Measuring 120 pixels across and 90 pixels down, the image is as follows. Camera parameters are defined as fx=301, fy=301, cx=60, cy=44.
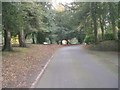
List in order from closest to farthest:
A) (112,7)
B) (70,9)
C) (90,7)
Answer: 1. (112,7)
2. (90,7)
3. (70,9)

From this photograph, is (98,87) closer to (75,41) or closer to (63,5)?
(63,5)

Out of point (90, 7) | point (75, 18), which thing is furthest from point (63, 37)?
point (90, 7)

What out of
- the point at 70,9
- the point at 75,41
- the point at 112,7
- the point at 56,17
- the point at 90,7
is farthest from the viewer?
the point at 75,41

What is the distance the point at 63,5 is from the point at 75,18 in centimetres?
1359

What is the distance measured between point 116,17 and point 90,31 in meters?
19.5

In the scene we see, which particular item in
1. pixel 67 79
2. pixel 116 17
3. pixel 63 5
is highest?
pixel 63 5

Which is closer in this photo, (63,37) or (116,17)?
(116,17)

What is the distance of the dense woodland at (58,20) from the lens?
1915 centimetres

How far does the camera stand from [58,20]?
200 feet

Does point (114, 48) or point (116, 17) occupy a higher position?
point (116, 17)

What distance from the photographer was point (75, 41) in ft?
260

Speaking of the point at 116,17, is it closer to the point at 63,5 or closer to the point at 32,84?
the point at 32,84

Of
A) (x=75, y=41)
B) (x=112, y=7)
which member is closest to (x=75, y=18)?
(x=112, y=7)

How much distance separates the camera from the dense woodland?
→ 1915 cm
